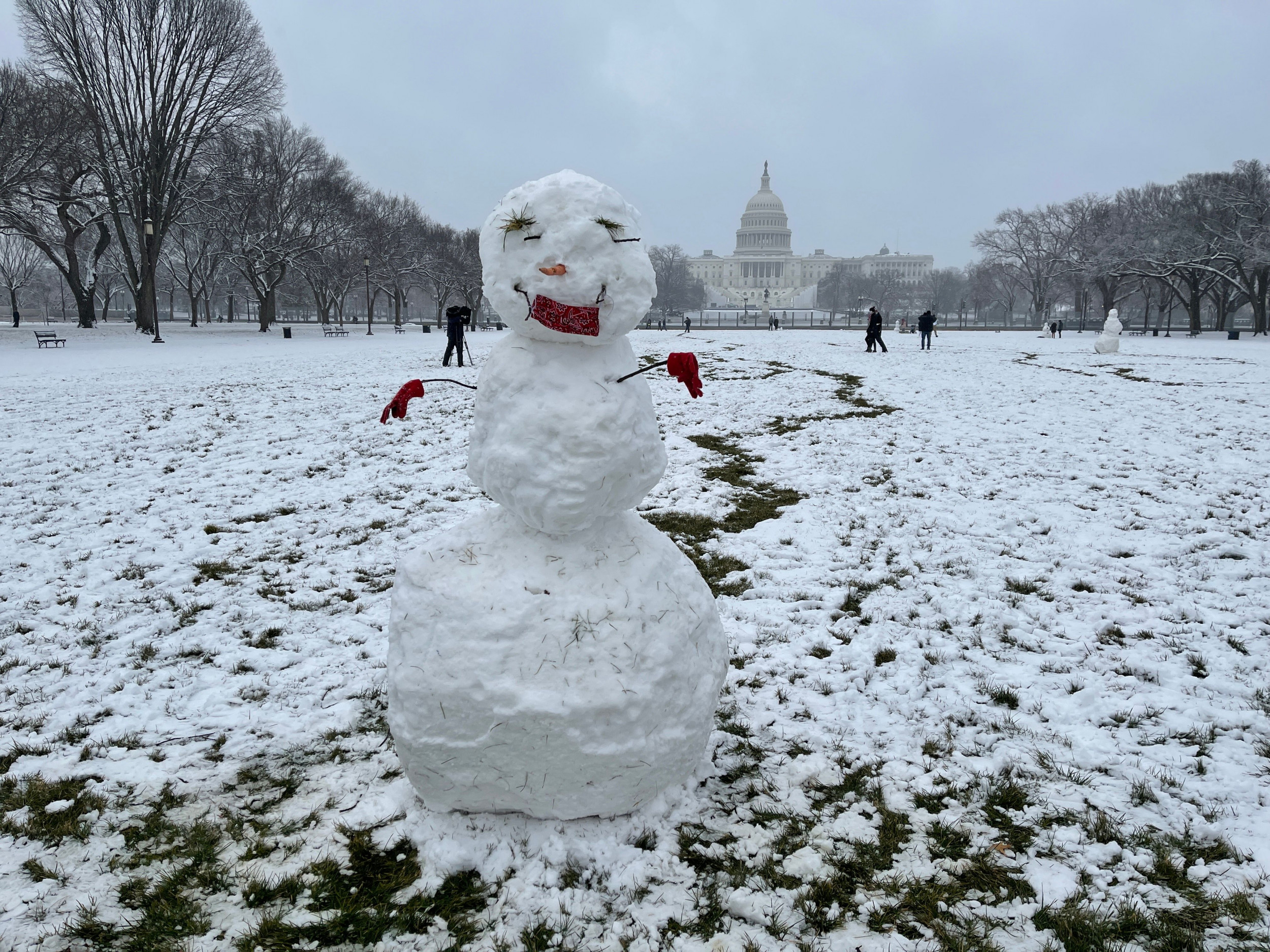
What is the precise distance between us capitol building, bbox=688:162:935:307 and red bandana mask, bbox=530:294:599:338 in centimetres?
13497

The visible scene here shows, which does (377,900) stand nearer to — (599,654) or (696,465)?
(599,654)

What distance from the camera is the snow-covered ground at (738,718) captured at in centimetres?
278

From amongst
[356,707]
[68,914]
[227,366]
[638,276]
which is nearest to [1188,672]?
[638,276]

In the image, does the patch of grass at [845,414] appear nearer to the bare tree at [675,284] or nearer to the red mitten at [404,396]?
the red mitten at [404,396]

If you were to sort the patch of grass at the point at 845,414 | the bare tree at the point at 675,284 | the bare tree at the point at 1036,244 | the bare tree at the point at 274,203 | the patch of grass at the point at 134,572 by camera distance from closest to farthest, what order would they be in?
the patch of grass at the point at 134,572
the patch of grass at the point at 845,414
the bare tree at the point at 274,203
the bare tree at the point at 1036,244
the bare tree at the point at 675,284

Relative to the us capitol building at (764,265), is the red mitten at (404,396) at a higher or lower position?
lower

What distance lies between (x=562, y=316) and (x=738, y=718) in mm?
2652

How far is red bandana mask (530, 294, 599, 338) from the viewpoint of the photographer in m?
2.83

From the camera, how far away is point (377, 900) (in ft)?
9.18

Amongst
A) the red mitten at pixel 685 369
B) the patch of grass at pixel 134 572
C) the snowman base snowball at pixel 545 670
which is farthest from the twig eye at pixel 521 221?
the patch of grass at pixel 134 572

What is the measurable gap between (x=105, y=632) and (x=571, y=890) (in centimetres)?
423

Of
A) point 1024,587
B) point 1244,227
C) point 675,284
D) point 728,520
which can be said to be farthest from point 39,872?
point 675,284

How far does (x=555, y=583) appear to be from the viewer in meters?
2.99

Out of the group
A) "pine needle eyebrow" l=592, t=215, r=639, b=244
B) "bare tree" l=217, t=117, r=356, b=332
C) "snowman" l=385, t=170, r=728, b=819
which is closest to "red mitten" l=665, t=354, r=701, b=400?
"snowman" l=385, t=170, r=728, b=819
